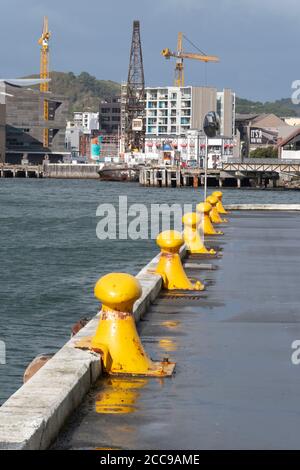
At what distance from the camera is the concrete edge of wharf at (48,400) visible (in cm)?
735


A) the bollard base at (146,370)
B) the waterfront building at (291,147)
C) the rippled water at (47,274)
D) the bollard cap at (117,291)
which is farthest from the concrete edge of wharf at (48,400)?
the waterfront building at (291,147)

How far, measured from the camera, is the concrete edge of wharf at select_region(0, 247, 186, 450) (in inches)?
289

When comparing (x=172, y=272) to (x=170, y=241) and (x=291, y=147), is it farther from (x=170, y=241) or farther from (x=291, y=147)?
(x=291, y=147)

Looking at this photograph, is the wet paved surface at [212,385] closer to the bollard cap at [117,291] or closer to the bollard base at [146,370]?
the bollard base at [146,370]

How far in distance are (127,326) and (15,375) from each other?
6056mm

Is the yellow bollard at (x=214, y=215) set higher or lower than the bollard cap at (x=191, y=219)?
lower

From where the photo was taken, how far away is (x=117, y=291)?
10.3 m

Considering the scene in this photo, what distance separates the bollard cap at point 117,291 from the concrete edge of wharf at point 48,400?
0.55m

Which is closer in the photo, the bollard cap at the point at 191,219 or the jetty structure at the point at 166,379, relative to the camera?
the jetty structure at the point at 166,379

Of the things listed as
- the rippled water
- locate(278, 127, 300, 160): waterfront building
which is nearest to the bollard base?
the rippled water

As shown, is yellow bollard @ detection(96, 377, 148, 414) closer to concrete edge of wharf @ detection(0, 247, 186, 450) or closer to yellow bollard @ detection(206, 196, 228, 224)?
concrete edge of wharf @ detection(0, 247, 186, 450)

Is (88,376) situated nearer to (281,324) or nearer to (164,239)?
(281,324)

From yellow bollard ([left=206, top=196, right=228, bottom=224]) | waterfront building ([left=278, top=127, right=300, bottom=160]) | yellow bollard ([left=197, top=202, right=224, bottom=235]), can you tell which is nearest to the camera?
yellow bollard ([left=197, top=202, right=224, bottom=235])

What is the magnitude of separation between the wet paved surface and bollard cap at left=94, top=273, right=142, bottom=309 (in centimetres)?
77
